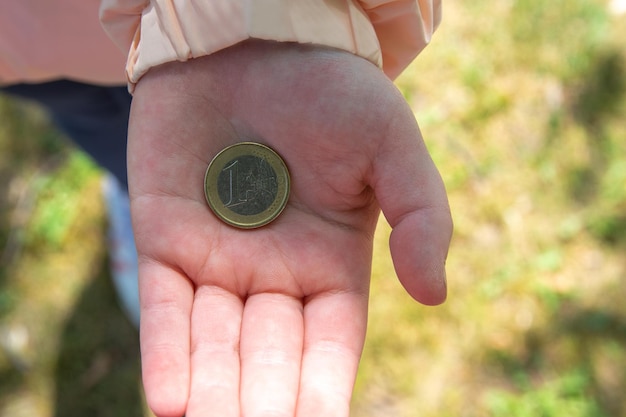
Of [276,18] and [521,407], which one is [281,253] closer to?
[276,18]

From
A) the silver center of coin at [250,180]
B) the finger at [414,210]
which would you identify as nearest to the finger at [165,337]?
the silver center of coin at [250,180]

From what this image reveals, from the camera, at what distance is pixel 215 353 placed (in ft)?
5.13

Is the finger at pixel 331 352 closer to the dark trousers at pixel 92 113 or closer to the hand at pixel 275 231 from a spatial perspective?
the hand at pixel 275 231

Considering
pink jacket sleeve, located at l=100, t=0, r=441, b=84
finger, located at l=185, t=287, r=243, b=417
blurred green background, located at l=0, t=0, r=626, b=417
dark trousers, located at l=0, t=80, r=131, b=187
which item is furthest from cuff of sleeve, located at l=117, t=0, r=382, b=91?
blurred green background, located at l=0, t=0, r=626, b=417

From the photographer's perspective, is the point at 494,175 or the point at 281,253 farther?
the point at 494,175

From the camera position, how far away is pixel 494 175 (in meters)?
3.27

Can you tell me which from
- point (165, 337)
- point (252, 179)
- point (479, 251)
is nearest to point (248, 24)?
point (252, 179)

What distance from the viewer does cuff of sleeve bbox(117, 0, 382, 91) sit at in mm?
1628

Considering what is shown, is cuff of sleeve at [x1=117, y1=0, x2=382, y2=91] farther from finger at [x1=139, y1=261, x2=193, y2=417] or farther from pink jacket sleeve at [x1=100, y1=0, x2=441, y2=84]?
finger at [x1=139, y1=261, x2=193, y2=417]

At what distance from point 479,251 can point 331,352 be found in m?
1.73

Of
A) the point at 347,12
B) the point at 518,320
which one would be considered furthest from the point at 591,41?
the point at 347,12

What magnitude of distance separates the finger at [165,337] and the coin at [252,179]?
24cm

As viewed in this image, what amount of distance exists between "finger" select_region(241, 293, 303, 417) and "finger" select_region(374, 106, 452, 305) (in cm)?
32

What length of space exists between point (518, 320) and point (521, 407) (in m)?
0.40
